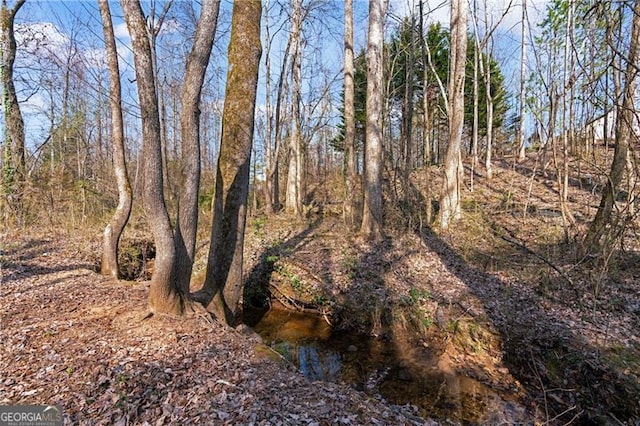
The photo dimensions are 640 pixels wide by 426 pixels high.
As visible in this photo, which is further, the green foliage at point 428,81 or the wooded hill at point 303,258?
the green foliage at point 428,81

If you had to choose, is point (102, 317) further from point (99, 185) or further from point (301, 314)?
point (99, 185)

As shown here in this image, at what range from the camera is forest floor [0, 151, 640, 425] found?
3018 mm

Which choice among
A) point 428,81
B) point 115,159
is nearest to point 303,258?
point 115,159

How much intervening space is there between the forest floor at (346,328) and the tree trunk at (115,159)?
1.73 feet

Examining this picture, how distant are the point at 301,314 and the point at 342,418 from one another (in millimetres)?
4309

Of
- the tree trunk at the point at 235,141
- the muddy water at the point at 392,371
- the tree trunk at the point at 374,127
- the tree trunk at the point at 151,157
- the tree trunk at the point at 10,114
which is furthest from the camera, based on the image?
the tree trunk at the point at 10,114

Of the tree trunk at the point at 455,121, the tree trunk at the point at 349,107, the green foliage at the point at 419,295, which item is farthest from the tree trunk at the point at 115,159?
the tree trunk at the point at 455,121

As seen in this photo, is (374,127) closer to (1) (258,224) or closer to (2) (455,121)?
(2) (455,121)

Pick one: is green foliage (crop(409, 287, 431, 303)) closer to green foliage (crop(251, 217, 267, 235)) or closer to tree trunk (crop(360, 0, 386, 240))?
tree trunk (crop(360, 0, 386, 240))

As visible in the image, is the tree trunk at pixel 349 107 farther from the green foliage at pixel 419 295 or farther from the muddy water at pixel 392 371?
the muddy water at pixel 392 371

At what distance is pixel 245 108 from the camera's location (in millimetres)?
5035
